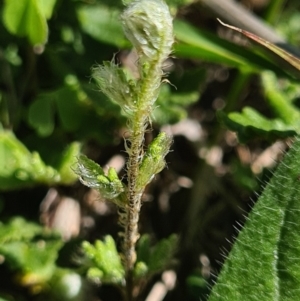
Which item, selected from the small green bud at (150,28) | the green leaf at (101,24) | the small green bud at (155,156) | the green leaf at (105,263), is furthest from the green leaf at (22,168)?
the small green bud at (150,28)

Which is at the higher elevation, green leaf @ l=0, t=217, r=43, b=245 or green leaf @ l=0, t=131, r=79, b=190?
green leaf @ l=0, t=131, r=79, b=190

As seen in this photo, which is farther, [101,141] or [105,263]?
[101,141]

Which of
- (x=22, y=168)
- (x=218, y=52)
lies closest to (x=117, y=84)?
(x=22, y=168)

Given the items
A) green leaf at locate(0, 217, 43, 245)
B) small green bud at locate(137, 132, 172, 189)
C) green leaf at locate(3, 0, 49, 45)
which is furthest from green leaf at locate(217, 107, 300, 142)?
green leaf at locate(0, 217, 43, 245)

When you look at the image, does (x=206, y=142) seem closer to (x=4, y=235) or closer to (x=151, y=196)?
(x=151, y=196)

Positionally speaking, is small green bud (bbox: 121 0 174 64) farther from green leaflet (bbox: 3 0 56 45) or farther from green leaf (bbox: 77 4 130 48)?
green leaf (bbox: 77 4 130 48)

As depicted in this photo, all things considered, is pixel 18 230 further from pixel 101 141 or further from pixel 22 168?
pixel 101 141
